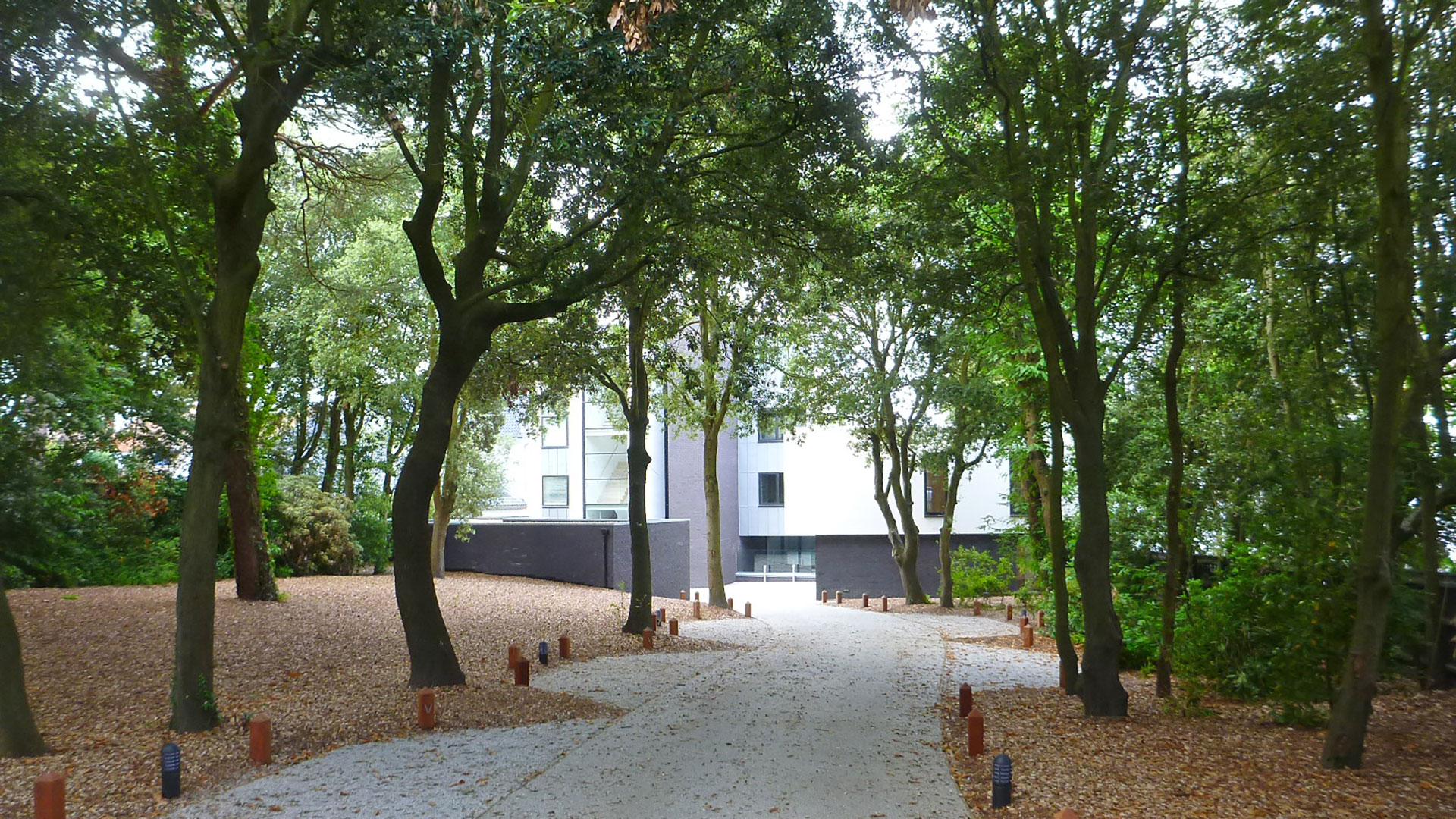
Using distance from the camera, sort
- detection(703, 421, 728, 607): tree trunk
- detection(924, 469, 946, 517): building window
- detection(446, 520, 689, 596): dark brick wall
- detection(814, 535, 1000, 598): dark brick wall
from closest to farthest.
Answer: detection(703, 421, 728, 607): tree trunk < detection(446, 520, 689, 596): dark brick wall < detection(924, 469, 946, 517): building window < detection(814, 535, 1000, 598): dark brick wall

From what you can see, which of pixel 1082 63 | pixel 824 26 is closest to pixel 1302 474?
pixel 1082 63

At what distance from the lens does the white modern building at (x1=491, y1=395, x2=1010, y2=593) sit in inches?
1444

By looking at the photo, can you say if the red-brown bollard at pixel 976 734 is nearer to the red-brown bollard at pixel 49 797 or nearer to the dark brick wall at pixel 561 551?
the red-brown bollard at pixel 49 797

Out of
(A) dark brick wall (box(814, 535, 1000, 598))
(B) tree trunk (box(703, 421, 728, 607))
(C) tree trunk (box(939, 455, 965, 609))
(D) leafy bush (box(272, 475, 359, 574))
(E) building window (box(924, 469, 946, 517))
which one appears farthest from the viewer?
(A) dark brick wall (box(814, 535, 1000, 598))

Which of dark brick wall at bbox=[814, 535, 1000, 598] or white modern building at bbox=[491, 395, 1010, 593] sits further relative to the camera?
dark brick wall at bbox=[814, 535, 1000, 598]

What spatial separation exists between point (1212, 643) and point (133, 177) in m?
13.0

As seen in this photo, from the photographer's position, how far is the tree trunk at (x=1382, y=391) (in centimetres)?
740

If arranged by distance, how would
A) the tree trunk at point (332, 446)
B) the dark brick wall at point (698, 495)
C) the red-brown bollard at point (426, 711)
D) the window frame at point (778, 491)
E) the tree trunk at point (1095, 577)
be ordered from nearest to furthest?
the red-brown bollard at point (426, 711) < the tree trunk at point (1095, 577) < the tree trunk at point (332, 446) < the dark brick wall at point (698, 495) < the window frame at point (778, 491)

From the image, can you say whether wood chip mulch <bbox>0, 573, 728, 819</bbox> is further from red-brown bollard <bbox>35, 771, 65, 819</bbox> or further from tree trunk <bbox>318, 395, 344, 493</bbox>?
tree trunk <bbox>318, 395, 344, 493</bbox>

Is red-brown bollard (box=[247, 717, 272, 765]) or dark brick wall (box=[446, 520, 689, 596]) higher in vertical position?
dark brick wall (box=[446, 520, 689, 596])

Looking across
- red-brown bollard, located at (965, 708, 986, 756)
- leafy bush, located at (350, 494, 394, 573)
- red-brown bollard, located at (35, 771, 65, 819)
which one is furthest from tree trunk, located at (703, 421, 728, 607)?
red-brown bollard, located at (35, 771, 65, 819)

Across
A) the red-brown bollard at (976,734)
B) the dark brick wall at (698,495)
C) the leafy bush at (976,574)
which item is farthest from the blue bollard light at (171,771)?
the dark brick wall at (698,495)

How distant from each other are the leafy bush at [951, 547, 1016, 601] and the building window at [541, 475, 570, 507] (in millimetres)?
15476

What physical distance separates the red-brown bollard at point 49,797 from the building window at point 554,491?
1291 inches
